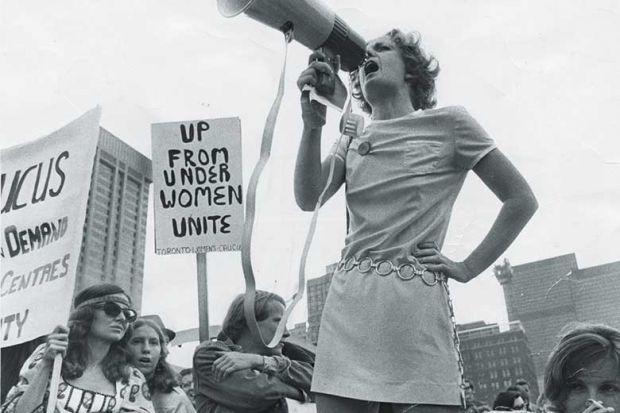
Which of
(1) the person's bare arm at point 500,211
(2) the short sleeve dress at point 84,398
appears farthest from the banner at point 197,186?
(1) the person's bare arm at point 500,211

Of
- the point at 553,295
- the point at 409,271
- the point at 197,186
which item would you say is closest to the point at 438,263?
the point at 409,271

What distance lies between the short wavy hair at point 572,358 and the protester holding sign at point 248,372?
4.48 feet

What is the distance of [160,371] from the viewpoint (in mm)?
3818

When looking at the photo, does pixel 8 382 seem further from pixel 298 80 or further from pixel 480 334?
pixel 480 334

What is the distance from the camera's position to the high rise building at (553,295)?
68375mm

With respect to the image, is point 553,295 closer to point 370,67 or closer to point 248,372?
point 248,372

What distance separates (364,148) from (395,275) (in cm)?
37

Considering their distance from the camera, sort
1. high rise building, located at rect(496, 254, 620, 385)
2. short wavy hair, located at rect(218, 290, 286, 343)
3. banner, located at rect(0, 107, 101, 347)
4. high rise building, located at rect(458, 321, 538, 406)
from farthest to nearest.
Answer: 1. high rise building, located at rect(458, 321, 538, 406)
2. high rise building, located at rect(496, 254, 620, 385)
3. short wavy hair, located at rect(218, 290, 286, 343)
4. banner, located at rect(0, 107, 101, 347)

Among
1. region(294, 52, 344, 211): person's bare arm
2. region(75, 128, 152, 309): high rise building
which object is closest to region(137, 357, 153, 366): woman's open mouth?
region(294, 52, 344, 211): person's bare arm

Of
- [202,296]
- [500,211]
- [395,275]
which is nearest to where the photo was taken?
[395,275]

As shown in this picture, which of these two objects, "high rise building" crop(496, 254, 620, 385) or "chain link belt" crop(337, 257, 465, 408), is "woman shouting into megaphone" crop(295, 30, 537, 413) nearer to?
"chain link belt" crop(337, 257, 465, 408)

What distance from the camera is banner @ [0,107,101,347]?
8.87 ft

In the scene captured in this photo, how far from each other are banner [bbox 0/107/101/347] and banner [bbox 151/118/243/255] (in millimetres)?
1414

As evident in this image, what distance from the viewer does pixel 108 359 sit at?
3350mm
